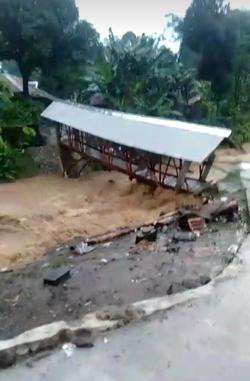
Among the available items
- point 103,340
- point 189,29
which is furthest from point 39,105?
point 103,340

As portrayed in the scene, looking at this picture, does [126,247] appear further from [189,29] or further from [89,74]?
[189,29]

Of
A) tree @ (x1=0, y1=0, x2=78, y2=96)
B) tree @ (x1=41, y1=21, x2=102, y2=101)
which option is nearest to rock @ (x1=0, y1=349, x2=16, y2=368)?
tree @ (x1=0, y1=0, x2=78, y2=96)

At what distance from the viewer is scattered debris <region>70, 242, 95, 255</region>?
736 centimetres

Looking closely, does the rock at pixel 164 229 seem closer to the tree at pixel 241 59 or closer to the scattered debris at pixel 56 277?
the scattered debris at pixel 56 277

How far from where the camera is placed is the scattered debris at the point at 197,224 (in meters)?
7.90

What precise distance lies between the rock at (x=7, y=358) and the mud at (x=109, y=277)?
753mm

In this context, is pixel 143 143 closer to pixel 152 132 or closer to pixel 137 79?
pixel 152 132

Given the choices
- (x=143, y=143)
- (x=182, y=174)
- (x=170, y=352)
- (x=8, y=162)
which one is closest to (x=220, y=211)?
(x=182, y=174)

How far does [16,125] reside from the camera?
635 inches

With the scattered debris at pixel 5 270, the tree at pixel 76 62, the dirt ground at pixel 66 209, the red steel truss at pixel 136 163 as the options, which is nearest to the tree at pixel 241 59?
the tree at pixel 76 62

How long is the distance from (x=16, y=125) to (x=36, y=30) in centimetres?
353

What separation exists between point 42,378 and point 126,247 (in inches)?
157

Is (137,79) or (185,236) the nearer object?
(185,236)

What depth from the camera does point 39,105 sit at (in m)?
18.0
